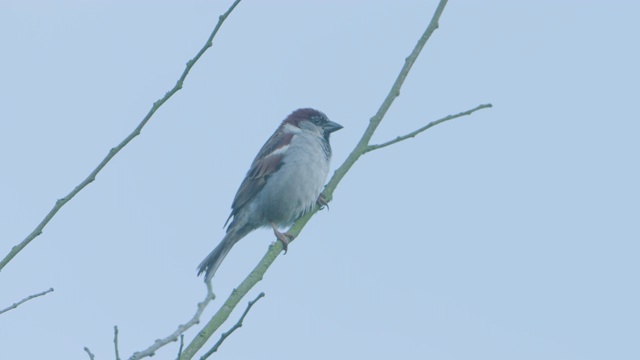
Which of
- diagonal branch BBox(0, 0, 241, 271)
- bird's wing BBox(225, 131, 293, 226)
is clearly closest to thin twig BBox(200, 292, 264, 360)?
diagonal branch BBox(0, 0, 241, 271)

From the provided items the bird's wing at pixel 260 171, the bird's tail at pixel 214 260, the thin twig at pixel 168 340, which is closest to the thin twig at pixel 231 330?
the thin twig at pixel 168 340

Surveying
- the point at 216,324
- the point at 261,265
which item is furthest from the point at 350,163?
the point at 216,324

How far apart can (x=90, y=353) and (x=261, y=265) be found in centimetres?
143

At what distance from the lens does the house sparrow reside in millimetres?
7137

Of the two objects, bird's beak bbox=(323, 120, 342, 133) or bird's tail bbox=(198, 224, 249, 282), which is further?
bird's beak bbox=(323, 120, 342, 133)

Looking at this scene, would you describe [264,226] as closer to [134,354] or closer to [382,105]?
[382,105]

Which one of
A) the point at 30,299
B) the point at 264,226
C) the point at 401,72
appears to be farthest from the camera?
the point at 264,226

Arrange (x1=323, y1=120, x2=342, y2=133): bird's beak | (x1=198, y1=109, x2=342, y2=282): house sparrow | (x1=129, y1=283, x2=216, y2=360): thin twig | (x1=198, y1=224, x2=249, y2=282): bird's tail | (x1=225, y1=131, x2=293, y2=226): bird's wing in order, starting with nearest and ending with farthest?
(x1=129, y1=283, x2=216, y2=360): thin twig → (x1=198, y1=224, x2=249, y2=282): bird's tail → (x1=198, y1=109, x2=342, y2=282): house sparrow → (x1=225, y1=131, x2=293, y2=226): bird's wing → (x1=323, y1=120, x2=342, y2=133): bird's beak

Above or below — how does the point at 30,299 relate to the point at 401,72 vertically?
below

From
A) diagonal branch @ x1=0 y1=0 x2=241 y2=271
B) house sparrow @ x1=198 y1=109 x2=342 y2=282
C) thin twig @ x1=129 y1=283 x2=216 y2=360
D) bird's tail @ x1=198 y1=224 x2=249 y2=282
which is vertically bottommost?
thin twig @ x1=129 y1=283 x2=216 y2=360

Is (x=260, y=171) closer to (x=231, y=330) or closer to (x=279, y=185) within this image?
(x=279, y=185)

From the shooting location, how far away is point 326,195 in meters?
4.80

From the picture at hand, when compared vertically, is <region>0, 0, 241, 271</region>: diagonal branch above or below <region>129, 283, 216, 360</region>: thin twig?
above

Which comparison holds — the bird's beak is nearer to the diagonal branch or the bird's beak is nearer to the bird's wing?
the bird's wing
